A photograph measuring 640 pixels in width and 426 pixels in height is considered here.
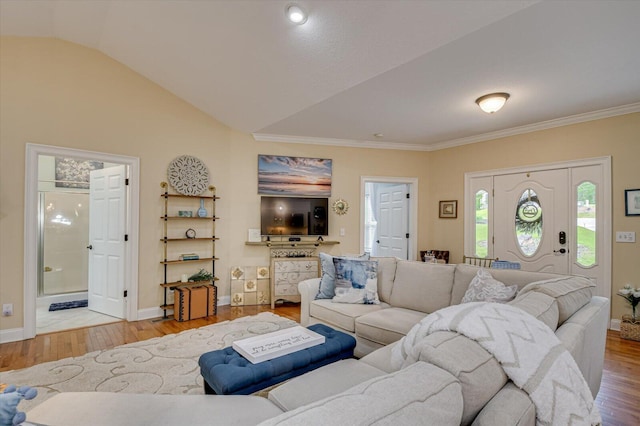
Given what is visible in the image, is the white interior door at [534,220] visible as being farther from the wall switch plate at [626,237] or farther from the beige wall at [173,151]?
the wall switch plate at [626,237]

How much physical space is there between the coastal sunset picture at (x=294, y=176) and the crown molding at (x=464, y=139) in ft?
1.04

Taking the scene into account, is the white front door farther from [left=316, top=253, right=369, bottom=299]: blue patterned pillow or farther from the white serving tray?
the white serving tray

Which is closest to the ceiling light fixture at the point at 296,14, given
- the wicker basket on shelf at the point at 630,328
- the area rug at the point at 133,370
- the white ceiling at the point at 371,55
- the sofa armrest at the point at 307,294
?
the white ceiling at the point at 371,55

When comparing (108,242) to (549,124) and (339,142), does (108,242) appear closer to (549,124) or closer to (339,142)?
(339,142)

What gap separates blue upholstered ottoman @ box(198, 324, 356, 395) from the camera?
170cm

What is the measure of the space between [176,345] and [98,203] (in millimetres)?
2527

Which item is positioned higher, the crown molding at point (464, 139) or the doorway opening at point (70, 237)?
the crown molding at point (464, 139)

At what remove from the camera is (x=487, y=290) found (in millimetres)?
2457

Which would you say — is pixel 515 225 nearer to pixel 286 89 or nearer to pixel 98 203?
pixel 286 89

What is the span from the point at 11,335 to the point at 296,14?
14.0ft

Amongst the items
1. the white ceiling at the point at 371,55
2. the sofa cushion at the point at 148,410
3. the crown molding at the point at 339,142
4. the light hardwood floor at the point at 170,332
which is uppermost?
the white ceiling at the point at 371,55

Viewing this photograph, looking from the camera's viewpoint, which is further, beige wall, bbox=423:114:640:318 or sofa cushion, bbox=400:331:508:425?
beige wall, bbox=423:114:640:318

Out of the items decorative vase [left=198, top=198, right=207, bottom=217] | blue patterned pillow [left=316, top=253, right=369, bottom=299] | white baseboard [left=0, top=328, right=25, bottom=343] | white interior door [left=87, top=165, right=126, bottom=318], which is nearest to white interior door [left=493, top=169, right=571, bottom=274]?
blue patterned pillow [left=316, top=253, right=369, bottom=299]

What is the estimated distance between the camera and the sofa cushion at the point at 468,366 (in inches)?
36.9
